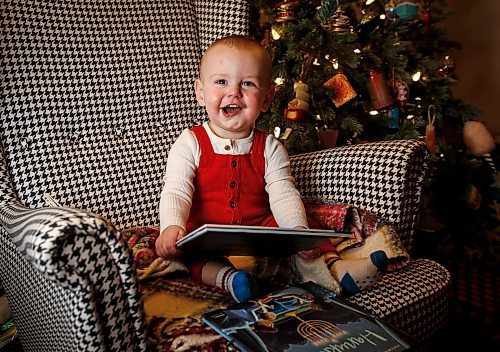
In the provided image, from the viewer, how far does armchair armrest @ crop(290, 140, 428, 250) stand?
1.24m

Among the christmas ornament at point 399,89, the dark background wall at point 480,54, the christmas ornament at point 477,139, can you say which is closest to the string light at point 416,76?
the christmas ornament at point 399,89

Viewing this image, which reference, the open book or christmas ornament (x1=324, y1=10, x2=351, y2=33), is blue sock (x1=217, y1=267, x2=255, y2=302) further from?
christmas ornament (x1=324, y1=10, x2=351, y2=33)

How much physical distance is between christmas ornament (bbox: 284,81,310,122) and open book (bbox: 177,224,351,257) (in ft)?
2.59

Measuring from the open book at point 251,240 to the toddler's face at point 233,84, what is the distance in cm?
36

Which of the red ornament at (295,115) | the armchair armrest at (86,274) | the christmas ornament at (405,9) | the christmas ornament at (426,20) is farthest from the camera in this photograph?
the christmas ornament at (426,20)

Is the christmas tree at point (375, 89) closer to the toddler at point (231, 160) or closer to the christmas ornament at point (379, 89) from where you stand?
the christmas ornament at point (379, 89)

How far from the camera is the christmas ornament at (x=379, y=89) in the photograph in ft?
6.66

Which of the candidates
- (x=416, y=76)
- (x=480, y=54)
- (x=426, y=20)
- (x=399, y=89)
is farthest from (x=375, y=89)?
(x=480, y=54)

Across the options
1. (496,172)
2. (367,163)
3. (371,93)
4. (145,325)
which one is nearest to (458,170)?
(496,172)

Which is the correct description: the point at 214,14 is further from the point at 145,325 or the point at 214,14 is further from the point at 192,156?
the point at 145,325

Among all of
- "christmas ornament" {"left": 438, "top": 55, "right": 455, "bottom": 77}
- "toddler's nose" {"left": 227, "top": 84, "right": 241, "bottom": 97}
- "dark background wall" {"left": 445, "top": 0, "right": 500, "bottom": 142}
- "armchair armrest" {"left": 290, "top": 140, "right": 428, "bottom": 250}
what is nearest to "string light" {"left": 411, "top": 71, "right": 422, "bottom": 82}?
"christmas ornament" {"left": 438, "top": 55, "right": 455, "bottom": 77}

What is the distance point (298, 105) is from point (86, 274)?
4.00 feet

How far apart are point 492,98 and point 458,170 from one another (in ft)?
3.02

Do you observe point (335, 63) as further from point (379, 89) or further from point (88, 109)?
point (88, 109)
